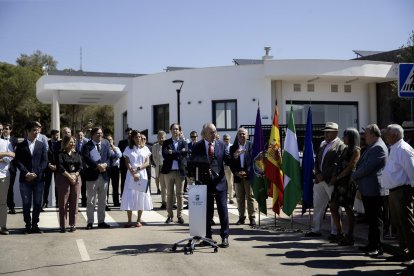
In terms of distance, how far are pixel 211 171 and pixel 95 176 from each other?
3476 mm

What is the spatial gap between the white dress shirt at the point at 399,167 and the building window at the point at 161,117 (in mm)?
22068

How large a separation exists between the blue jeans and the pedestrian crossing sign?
24.3 feet

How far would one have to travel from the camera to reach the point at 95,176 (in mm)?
11195

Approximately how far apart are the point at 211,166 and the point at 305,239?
2470 millimetres

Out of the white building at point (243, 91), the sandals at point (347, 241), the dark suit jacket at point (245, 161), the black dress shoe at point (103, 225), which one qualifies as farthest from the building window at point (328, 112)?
the sandals at point (347, 241)

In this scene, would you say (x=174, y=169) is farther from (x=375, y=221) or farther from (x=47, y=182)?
(x=375, y=221)

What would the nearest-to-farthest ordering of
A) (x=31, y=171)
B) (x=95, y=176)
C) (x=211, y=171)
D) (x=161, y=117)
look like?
1. (x=211, y=171)
2. (x=31, y=171)
3. (x=95, y=176)
4. (x=161, y=117)

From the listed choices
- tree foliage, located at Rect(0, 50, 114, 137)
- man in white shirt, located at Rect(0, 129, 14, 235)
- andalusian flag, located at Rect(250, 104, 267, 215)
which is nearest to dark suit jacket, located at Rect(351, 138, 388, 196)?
andalusian flag, located at Rect(250, 104, 267, 215)

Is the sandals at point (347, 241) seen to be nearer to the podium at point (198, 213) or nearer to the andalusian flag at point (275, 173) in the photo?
the andalusian flag at point (275, 173)

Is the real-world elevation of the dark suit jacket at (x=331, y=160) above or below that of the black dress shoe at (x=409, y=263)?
above

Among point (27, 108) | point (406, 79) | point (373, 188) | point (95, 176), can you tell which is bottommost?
point (373, 188)

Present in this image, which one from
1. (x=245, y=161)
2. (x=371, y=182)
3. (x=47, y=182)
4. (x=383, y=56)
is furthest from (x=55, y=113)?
(x=371, y=182)

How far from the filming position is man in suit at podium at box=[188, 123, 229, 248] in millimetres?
8797

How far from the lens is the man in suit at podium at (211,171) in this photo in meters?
8.80
